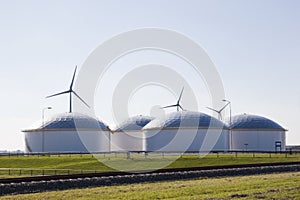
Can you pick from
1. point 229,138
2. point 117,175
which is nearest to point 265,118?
point 229,138

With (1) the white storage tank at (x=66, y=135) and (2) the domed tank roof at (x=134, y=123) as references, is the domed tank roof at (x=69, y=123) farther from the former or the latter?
(2) the domed tank roof at (x=134, y=123)

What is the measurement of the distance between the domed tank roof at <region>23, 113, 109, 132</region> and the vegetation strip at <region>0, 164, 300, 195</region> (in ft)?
205

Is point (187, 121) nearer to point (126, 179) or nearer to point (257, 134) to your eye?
point (257, 134)

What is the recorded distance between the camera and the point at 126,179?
35.3 metres

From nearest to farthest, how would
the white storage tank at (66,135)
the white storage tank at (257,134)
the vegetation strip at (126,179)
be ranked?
1. the vegetation strip at (126,179)
2. the white storage tank at (66,135)
3. the white storage tank at (257,134)

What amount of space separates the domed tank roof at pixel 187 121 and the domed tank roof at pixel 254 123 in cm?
1123

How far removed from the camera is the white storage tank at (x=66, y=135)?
335ft

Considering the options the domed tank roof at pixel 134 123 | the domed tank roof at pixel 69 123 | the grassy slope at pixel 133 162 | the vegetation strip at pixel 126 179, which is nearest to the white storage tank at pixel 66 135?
the domed tank roof at pixel 69 123

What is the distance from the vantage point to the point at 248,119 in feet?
366

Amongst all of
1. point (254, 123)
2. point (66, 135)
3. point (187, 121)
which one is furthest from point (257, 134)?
point (66, 135)

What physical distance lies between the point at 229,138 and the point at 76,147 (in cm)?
2895

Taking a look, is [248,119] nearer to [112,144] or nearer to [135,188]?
[112,144]

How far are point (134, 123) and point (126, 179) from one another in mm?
87022

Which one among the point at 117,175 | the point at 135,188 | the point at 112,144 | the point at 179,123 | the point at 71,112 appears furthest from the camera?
the point at 112,144
